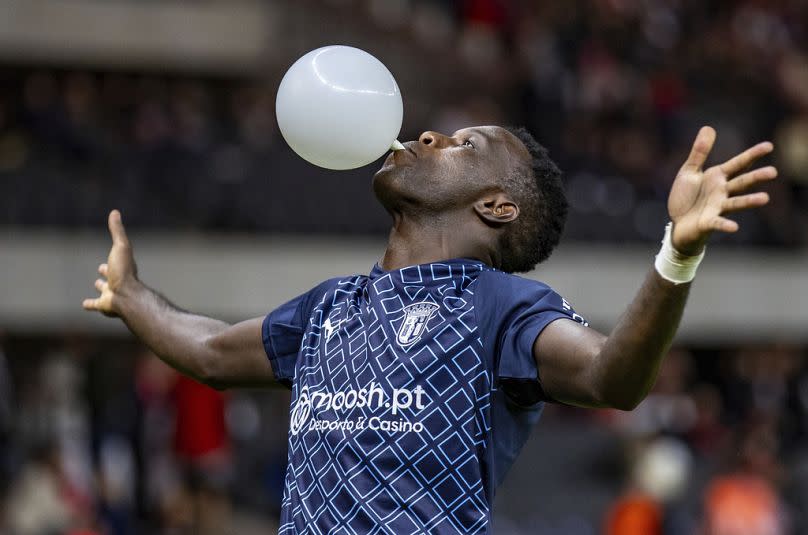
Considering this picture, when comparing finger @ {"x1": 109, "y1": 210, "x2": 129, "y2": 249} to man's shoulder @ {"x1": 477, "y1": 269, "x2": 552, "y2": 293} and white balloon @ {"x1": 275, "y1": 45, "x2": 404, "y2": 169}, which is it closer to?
white balloon @ {"x1": 275, "y1": 45, "x2": 404, "y2": 169}

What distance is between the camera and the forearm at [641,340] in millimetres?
3387

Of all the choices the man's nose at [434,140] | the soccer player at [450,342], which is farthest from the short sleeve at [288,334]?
the man's nose at [434,140]

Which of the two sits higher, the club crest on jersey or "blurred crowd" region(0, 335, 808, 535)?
the club crest on jersey

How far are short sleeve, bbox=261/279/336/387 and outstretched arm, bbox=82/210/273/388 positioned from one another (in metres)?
0.05

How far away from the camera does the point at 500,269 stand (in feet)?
14.5

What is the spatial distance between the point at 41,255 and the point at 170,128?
232 cm

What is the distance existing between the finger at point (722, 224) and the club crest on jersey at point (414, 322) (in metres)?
1.00

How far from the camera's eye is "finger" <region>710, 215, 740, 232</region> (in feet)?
10.6

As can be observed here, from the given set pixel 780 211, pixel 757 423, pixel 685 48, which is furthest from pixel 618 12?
pixel 757 423

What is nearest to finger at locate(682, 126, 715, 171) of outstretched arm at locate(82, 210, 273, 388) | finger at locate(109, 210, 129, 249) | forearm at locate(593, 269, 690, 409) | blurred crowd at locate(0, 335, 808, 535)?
forearm at locate(593, 269, 690, 409)

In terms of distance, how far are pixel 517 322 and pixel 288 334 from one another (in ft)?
3.06

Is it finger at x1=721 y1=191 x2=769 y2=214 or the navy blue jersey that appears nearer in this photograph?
finger at x1=721 y1=191 x2=769 y2=214

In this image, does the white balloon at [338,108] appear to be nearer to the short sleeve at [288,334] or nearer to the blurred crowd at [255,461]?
the short sleeve at [288,334]

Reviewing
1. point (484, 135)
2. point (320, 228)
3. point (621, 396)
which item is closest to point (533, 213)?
point (484, 135)
